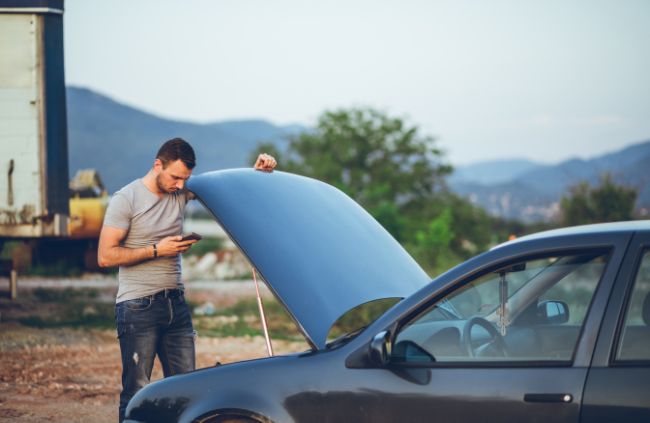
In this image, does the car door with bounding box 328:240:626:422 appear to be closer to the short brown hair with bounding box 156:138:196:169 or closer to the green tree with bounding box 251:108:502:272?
the short brown hair with bounding box 156:138:196:169

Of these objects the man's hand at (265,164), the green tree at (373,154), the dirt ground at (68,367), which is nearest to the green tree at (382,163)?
the green tree at (373,154)

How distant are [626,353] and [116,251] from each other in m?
2.89

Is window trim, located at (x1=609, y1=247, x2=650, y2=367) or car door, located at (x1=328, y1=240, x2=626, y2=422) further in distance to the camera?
car door, located at (x1=328, y1=240, x2=626, y2=422)

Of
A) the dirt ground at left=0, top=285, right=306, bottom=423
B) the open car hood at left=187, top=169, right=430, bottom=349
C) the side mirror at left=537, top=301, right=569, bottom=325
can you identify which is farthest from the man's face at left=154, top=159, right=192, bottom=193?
the dirt ground at left=0, top=285, right=306, bottom=423

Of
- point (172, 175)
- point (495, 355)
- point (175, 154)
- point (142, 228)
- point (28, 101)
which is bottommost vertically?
point (495, 355)

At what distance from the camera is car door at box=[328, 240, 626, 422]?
3.78 meters

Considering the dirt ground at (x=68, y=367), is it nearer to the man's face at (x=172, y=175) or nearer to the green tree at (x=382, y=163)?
the man's face at (x=172, y=175)

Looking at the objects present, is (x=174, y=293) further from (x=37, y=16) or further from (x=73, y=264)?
(x=73, y=264)

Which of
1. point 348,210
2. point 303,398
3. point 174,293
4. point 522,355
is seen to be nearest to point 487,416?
point 522,355

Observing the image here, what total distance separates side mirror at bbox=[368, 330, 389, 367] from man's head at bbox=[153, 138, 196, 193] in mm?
1791

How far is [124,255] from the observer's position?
17.6ft

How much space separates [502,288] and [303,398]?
995 mm

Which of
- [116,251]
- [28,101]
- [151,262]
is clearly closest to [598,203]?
[28,101]

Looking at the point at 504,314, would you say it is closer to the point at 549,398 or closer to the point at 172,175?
the point at 549,398
